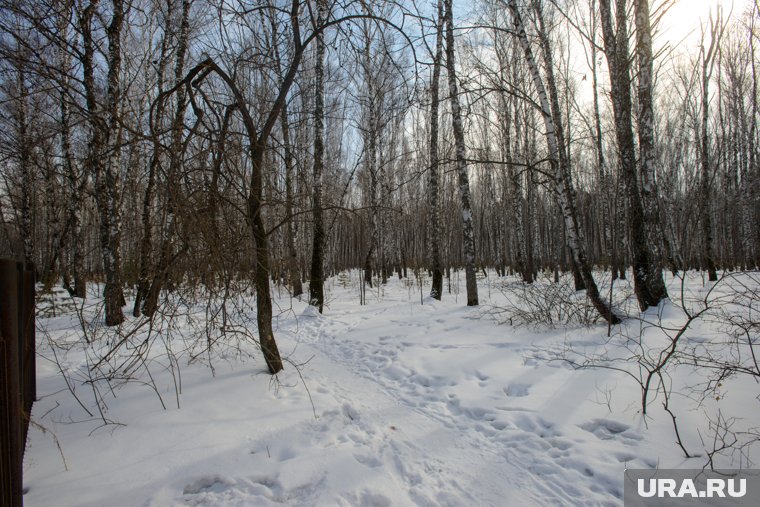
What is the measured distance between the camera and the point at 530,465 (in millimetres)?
2348

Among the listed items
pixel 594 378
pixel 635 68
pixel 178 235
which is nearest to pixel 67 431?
pixel 178 235

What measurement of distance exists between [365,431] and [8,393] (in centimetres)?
218

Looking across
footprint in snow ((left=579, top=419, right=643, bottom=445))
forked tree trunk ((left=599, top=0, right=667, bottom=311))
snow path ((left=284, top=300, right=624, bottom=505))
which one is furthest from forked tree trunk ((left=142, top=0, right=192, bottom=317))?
forked tree trunk ((left=599, top=0, right=667, bottom=311))

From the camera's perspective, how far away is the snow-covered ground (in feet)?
6.75

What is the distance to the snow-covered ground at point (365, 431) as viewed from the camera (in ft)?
6.75

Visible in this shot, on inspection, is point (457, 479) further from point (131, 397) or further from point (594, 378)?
point (131, 397)

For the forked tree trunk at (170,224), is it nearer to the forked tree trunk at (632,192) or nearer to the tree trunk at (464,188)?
the forked tree trunk at (632,192)

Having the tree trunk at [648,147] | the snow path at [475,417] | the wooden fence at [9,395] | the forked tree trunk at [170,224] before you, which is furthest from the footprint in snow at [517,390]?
the tree trunk at [648,147]

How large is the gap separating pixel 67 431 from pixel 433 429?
2.84m

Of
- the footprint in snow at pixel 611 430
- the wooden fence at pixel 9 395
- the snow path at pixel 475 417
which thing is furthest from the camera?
the footprint in snow at pixel 611 430

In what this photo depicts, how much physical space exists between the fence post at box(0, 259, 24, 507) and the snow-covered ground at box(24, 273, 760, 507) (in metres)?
0.75

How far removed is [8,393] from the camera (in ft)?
4.22

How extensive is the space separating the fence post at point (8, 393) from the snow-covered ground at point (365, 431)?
749mm

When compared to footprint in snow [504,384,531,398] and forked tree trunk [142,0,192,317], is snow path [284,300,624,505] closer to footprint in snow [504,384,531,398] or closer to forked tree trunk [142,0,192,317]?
footprint in snow [504,384,531,398]
